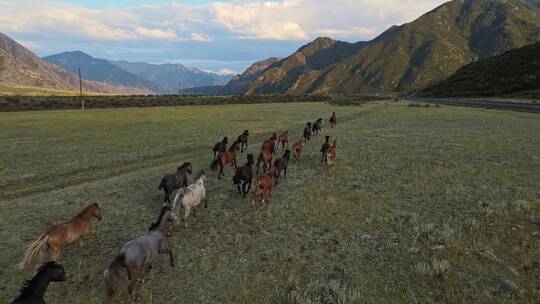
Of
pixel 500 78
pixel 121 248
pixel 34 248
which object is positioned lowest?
pixel 34 248

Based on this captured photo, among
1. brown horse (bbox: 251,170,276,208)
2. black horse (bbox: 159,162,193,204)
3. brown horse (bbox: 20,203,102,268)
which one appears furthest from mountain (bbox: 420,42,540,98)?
brown horse (bbox: 20,203,102,268)

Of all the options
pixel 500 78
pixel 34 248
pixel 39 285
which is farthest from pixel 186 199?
pixel 500 78

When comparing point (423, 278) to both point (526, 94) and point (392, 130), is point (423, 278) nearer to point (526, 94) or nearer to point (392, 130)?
point (392, 130)

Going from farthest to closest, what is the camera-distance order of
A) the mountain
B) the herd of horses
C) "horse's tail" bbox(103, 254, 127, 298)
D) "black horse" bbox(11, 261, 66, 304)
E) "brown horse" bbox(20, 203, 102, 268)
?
the mountain, "brown horse" bbox(20, 203, 102, 268), "horse's tail" bbox(103, 254, 127, 298), the herd of horses, "black horse" bbox(11, 261, 66, 304)

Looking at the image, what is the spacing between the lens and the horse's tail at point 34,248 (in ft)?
24.1

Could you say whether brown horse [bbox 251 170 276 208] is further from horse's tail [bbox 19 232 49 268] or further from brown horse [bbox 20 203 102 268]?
horse's tail [bbox 19 232 49 268]

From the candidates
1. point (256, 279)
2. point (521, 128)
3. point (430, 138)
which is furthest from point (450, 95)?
point (256, 279)

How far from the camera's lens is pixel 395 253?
26.8 feet

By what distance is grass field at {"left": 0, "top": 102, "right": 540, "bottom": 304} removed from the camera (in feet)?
22.5

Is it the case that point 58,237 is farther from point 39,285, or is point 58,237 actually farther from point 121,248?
point 39,285

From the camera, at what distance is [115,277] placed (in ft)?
20.6

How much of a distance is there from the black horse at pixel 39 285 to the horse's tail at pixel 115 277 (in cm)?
76

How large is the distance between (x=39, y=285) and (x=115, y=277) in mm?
1178

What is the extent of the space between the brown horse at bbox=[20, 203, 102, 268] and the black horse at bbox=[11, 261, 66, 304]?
6.92ft
